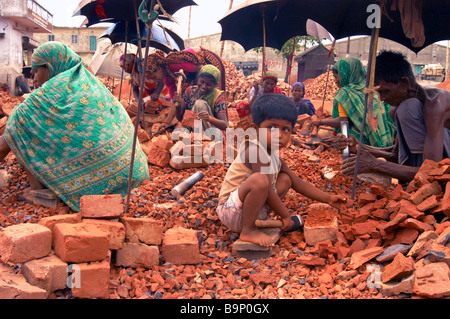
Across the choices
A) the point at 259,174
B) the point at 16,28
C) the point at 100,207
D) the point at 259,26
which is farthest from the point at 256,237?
the point at 16,28

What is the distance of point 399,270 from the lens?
2133 mm

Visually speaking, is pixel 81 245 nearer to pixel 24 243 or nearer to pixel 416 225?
pixel 24 243

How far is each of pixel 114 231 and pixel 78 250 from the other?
285 millimetres

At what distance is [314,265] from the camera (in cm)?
270

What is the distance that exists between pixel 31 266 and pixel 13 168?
3.20 m

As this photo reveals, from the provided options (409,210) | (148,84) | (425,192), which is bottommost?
(409,210)

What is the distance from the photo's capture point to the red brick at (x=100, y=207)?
2.57 meters

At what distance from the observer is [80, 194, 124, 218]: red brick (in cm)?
257

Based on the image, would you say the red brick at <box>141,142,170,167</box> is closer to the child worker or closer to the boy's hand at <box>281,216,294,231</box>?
the child worker

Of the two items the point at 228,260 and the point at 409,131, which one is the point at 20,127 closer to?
the point at 228,260

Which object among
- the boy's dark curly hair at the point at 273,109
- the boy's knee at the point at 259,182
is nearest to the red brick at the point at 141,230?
the boy's knee at the point at 259,182

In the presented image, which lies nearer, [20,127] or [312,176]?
[20,127]

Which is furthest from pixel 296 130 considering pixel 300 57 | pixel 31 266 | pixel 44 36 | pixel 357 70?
pixel 44 36

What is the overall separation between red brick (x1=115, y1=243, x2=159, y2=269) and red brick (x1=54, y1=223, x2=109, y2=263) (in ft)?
0.94
